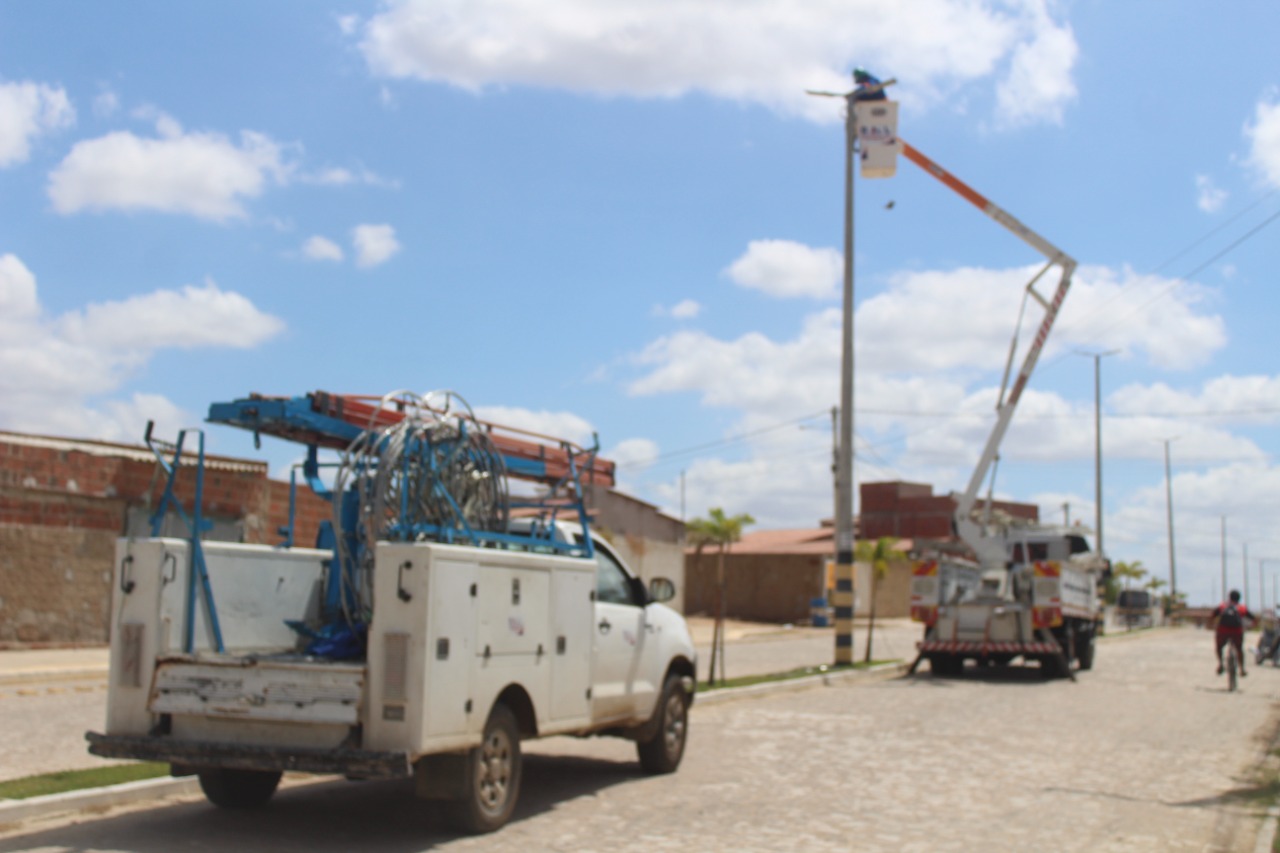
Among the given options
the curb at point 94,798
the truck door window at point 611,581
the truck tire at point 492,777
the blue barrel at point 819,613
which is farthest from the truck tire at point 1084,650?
the blue barrel at point 819,613

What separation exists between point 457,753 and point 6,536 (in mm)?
Answer: 16593

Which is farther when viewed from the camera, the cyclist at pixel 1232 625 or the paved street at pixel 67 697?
the cyclist at pixel 1232 625

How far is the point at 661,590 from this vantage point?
10.7 meters

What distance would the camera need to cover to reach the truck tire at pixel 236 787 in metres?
8.63

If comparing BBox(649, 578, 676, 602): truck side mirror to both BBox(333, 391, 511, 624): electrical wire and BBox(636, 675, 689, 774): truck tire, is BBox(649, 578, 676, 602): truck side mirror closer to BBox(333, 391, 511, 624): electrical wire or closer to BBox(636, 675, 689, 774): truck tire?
BBox(636, 675, 689, 774): truck tire

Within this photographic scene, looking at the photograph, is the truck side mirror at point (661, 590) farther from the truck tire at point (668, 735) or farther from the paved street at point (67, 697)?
the paved street at point (67, 697)

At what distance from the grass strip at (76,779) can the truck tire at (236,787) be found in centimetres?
37

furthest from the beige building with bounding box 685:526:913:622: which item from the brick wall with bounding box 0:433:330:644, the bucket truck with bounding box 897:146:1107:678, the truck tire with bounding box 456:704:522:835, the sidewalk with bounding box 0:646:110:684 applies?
the truck tire with bounding box 456:704:522:835

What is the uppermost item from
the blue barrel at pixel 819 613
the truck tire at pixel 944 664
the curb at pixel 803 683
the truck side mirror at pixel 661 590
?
the truck side mirror at pixel 661 590

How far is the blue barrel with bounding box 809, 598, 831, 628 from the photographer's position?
152 ft

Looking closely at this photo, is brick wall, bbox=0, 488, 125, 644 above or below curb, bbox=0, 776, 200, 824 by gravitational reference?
above

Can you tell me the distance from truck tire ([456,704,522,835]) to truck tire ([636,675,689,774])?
7.79ft

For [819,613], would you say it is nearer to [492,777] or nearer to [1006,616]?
[1006,616]

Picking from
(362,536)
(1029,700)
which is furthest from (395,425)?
(1029,700)
